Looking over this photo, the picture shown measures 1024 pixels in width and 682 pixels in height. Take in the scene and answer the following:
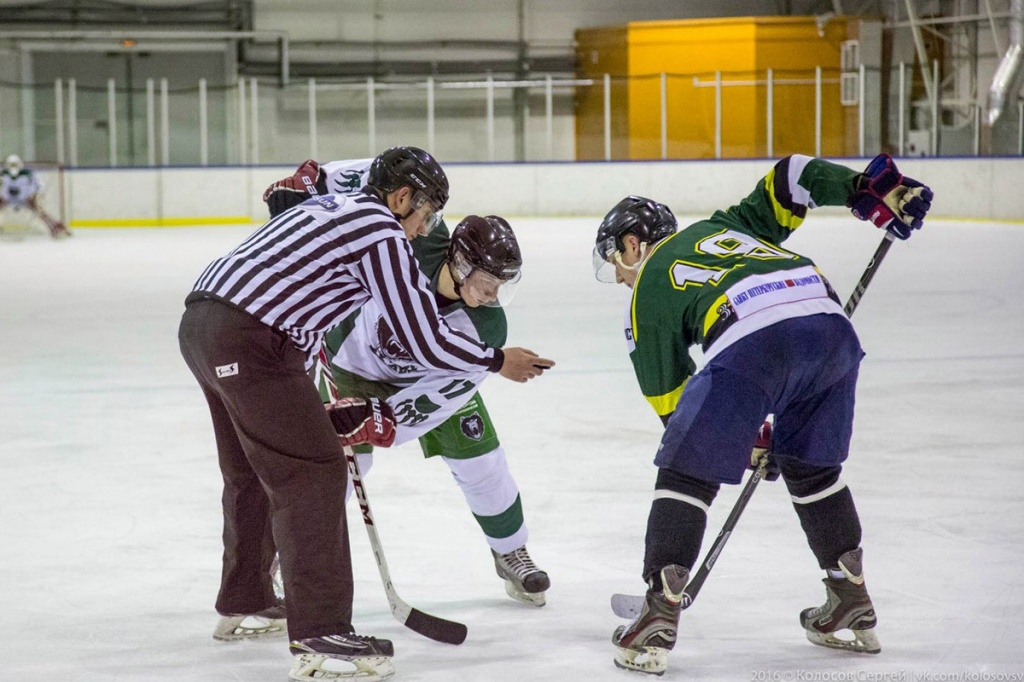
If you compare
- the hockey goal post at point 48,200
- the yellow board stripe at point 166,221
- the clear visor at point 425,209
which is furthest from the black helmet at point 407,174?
the yellow board stripe at point 166,221

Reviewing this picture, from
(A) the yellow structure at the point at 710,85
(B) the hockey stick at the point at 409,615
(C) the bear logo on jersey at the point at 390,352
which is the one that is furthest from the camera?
(A) the yellow structure at the point at 710,85

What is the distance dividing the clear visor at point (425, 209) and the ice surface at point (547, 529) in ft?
2.85

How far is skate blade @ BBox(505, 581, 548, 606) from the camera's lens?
9.94 feet

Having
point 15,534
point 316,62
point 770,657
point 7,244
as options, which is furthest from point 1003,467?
point 316,62

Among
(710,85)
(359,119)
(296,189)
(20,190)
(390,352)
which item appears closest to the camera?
(390,352)

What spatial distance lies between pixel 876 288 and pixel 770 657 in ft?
22.4

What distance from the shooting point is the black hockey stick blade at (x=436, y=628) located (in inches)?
109

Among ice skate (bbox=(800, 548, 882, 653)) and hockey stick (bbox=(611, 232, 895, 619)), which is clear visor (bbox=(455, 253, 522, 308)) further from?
ice skate (bbox=(800, 548, 882, 653))

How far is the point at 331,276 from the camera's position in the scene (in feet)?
8.18

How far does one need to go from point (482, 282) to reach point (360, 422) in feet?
1.29

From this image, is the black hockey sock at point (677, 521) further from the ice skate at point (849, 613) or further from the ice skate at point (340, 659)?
the ice skate at point (340, 659)

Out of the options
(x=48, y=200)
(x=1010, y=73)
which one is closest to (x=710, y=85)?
(x=1010, y=73)

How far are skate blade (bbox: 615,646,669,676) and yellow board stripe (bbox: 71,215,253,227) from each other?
1551cm

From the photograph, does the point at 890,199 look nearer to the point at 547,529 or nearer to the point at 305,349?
the point at 305,349
